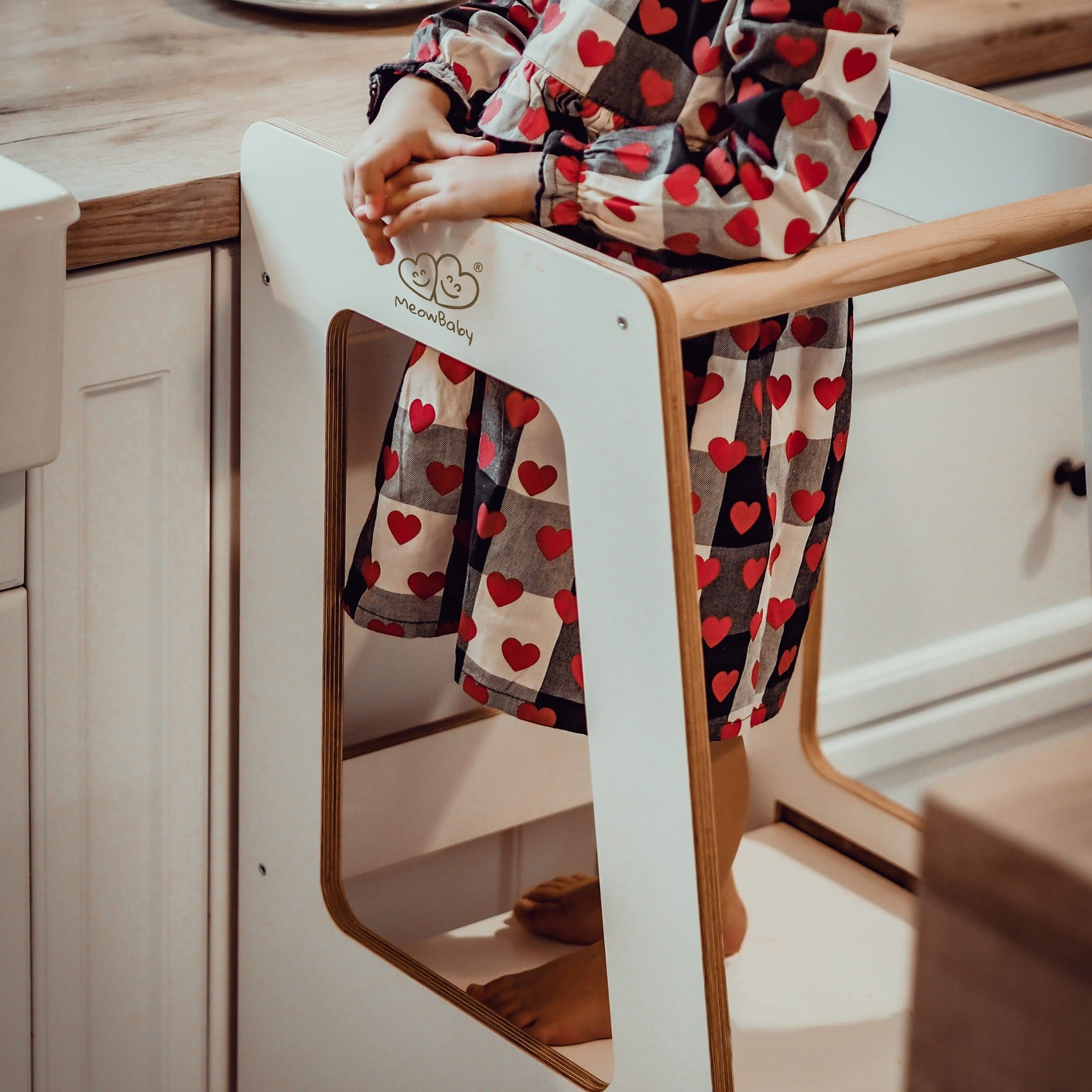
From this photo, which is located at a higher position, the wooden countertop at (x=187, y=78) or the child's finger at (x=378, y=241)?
the wooden countertop at (x=187, y=78)

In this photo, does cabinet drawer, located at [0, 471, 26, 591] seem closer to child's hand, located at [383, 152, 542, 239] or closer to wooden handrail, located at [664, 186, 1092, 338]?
child's hand, located at [383, 152, 542, 239]

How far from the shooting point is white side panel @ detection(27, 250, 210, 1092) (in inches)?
35.0

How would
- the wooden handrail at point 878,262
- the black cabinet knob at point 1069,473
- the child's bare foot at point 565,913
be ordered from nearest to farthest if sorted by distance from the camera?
the wooden handrail at point 878,262
the child's bare foot at point 565,913
the black cabinet knob at point 1069,473

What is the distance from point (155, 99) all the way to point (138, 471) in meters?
0.25

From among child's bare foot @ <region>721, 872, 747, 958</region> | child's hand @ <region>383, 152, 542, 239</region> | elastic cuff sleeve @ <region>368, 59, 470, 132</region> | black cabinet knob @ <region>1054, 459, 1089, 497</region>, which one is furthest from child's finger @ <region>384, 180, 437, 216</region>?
black cabinet knob @ <region>1054, 459, 1089, 497</region>

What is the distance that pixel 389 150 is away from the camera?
2.48 feet

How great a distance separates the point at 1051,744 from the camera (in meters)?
0.22

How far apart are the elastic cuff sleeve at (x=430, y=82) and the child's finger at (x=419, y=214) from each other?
123mm

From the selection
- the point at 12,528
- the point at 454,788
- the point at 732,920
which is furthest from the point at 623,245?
the point at 732,920

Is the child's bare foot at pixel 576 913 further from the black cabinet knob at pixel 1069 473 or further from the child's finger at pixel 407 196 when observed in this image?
the child's finger at pixel 407 196

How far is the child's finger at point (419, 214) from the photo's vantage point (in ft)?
2.39

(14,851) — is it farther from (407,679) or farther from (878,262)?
(878,262)

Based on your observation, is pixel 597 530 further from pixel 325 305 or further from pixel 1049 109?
pixel 1049 109

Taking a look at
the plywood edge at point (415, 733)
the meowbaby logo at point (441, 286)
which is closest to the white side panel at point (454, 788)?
the plywood edge at point (415, 733)
